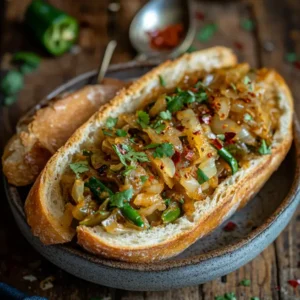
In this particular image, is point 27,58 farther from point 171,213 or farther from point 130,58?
point 171,213

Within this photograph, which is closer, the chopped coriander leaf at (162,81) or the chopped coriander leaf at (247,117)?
the chopped coriander leaf at (247,117)

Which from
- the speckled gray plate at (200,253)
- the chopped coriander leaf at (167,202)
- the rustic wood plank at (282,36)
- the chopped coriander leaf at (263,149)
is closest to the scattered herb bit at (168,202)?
the chopped coriander leaf at (167,202)

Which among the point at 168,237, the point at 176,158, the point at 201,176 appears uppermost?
the point at 176,158

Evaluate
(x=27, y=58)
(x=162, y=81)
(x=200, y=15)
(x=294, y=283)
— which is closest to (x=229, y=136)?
(x=162, y=81)

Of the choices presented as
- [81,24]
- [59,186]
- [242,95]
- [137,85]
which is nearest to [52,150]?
[59,186]

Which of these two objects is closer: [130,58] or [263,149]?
[263,149]

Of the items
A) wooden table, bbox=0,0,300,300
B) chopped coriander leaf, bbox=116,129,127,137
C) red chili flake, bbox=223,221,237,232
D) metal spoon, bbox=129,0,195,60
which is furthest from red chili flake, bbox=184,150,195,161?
metal spoon, bbox=129,0,195,60

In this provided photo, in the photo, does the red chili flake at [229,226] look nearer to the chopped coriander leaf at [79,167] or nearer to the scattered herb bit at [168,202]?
the scattered herb bit at [168,202]
